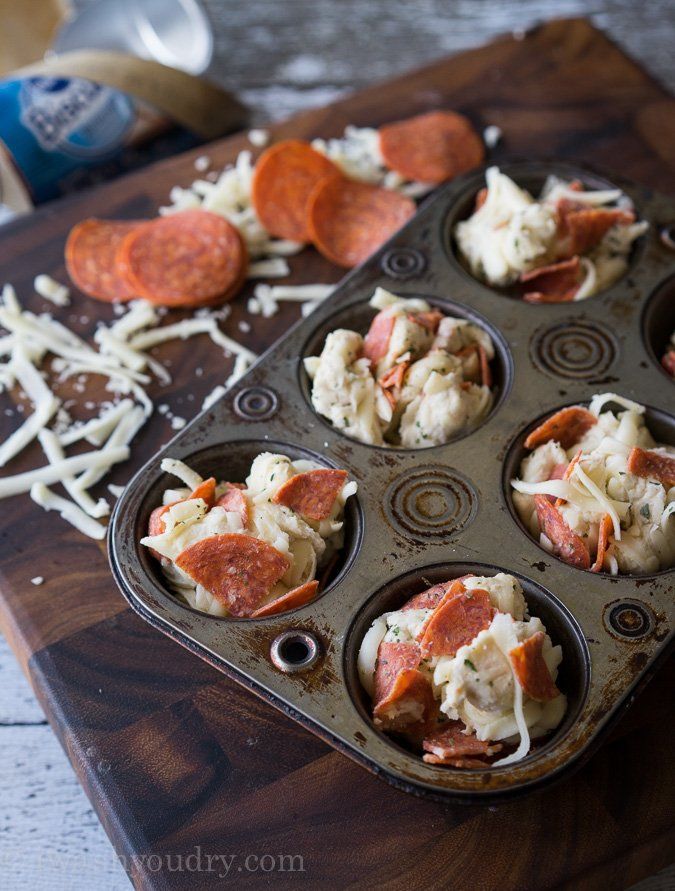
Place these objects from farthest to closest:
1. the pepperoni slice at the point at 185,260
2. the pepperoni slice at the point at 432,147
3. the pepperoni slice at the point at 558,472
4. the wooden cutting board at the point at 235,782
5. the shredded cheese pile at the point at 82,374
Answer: the pepperoni slice at the point at 432,147 → the pepperoni slice at the point at 185,260 → the shredded cheese pile at the point at 82,374 → the pepperoni slice at the point at 558,472 → the wooden cutting board at the point at 235,782

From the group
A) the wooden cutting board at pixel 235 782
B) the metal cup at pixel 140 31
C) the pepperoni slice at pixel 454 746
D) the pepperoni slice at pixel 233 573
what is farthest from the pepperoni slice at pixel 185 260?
the pepperoni slice at pixel 454 746

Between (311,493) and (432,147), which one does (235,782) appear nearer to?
(311,493)

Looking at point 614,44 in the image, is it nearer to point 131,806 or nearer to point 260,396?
point 260,396

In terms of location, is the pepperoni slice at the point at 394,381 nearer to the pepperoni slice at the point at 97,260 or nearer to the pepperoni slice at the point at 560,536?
the pepperoni slice at the point at 560,536

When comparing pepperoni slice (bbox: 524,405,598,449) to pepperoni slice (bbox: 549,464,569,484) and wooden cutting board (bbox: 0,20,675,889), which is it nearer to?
pepperoni slice (bbox: 549,464,569,484)

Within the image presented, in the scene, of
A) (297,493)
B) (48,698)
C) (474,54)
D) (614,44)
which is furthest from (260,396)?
(614,44)

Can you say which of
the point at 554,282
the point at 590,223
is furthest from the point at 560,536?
the point at 590,223
